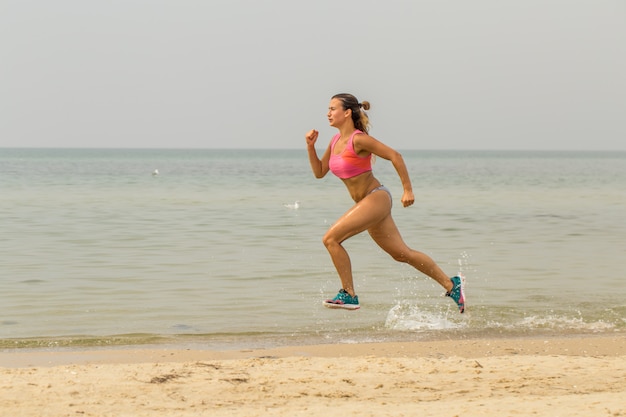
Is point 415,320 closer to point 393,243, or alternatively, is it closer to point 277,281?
point 393,243

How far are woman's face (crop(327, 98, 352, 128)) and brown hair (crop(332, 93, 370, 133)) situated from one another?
1.5 inches

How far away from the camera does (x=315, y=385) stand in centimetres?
636

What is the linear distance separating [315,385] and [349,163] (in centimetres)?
211

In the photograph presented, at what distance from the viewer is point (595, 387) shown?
20.5 ft

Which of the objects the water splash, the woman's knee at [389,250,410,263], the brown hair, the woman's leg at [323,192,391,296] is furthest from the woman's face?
the water splash

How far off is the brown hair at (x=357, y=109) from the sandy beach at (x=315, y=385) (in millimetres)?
1928

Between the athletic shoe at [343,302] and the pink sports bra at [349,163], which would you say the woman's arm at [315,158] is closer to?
the pink sports bra at [349,163]

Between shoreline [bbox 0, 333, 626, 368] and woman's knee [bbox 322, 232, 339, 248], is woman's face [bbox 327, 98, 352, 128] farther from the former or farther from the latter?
shoreline [bbox 0, 333, 626, 368]

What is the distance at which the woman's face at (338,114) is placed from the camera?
7785 mm

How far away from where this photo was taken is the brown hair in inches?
308

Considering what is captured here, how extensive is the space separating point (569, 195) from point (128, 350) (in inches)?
1422

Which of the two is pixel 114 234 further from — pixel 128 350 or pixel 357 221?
pixel 357 221

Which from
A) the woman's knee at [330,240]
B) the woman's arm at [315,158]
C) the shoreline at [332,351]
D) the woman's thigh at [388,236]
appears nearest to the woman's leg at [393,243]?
the woman's thigh at [388,236]

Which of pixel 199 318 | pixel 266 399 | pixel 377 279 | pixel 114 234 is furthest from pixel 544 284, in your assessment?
pixel 114 234
